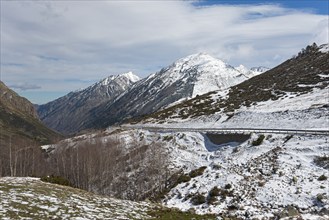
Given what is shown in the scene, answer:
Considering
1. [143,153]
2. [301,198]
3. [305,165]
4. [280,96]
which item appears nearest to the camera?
[301,198]

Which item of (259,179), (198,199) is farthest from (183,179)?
(259,179)

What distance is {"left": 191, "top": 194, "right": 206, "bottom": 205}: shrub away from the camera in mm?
35656

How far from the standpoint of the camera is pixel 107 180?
55.0 metres

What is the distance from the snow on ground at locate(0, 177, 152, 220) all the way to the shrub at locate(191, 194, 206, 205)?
13.1 metres

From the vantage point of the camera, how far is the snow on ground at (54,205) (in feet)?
57.6

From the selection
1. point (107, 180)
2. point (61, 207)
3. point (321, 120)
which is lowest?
point (107, 180)

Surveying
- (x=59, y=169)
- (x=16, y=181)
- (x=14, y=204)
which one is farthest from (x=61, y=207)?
(x=59, y=169)

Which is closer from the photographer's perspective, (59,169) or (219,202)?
(219,202)

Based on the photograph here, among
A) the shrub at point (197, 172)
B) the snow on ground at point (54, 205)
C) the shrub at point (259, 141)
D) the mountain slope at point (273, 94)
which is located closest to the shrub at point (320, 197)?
the shrub at point (197, 172)

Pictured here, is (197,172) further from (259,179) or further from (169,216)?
(169,216)

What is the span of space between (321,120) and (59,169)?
4757 cm

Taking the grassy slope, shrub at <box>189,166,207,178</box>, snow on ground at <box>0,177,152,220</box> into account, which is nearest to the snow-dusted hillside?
shrub at <box>189,166,207,178</box>

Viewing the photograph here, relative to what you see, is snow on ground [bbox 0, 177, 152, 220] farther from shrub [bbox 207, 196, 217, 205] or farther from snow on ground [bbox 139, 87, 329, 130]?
snow on ground [bbox 139, 87, 329, 130]

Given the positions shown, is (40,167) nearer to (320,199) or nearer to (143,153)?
(143,153)
